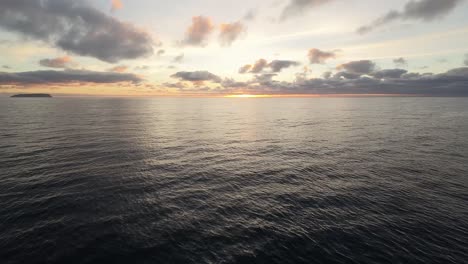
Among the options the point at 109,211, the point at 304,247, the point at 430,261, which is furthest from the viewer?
the point at 109,211

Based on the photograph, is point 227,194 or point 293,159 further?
point 293,159

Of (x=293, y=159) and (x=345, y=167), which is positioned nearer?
(x=345, y=167)

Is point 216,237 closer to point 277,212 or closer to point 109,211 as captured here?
point 277,212

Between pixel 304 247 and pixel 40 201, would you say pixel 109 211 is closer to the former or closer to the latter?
pixel 40 201

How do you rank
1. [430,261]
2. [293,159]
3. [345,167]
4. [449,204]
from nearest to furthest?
[430,261] → [449,204] → [345,167] → [293,159]

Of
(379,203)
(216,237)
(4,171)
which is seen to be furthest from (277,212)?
(4,171)

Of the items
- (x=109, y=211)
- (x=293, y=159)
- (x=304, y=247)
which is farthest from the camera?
(x=293, y=159)

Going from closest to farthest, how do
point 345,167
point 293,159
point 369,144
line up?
point 345,167, point 293,159, point 369,144

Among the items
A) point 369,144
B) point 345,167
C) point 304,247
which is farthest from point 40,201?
point 369,144
